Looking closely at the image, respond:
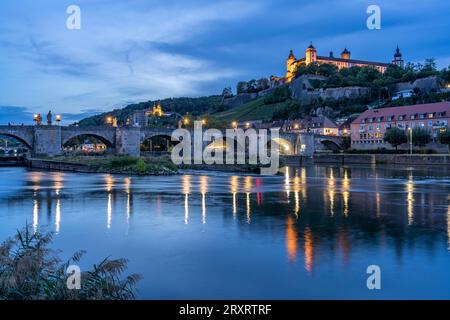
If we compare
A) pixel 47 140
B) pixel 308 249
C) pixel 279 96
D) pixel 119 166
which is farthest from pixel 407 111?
pixel 308 249

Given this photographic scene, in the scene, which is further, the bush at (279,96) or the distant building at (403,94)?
the bush at (279,96)

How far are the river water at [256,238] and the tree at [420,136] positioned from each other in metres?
52.1

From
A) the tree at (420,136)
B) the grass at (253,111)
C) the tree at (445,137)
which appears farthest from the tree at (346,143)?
the grass at (253,111)

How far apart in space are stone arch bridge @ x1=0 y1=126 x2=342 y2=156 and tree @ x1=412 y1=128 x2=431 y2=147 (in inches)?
837

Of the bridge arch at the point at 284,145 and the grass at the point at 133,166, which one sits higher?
the bridge arch at the point at 284,145

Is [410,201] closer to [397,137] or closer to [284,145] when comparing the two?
[397,137]

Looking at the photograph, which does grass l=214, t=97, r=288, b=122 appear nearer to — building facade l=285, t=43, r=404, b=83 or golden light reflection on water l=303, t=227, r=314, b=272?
building facade l=285, t=43, r=404, b=83

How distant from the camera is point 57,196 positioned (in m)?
29.6

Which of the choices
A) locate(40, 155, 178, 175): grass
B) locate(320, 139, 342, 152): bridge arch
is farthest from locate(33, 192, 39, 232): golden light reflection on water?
locate(320, 139, 342, 152): bridge arch

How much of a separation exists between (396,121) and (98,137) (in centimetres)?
5570

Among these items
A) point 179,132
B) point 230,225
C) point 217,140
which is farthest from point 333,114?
point 230,225

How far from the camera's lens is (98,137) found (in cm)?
7900

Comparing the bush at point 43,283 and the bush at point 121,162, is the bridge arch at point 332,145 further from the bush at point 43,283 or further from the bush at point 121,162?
the bush at point 43,283

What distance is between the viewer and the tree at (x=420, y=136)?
79125 mm
